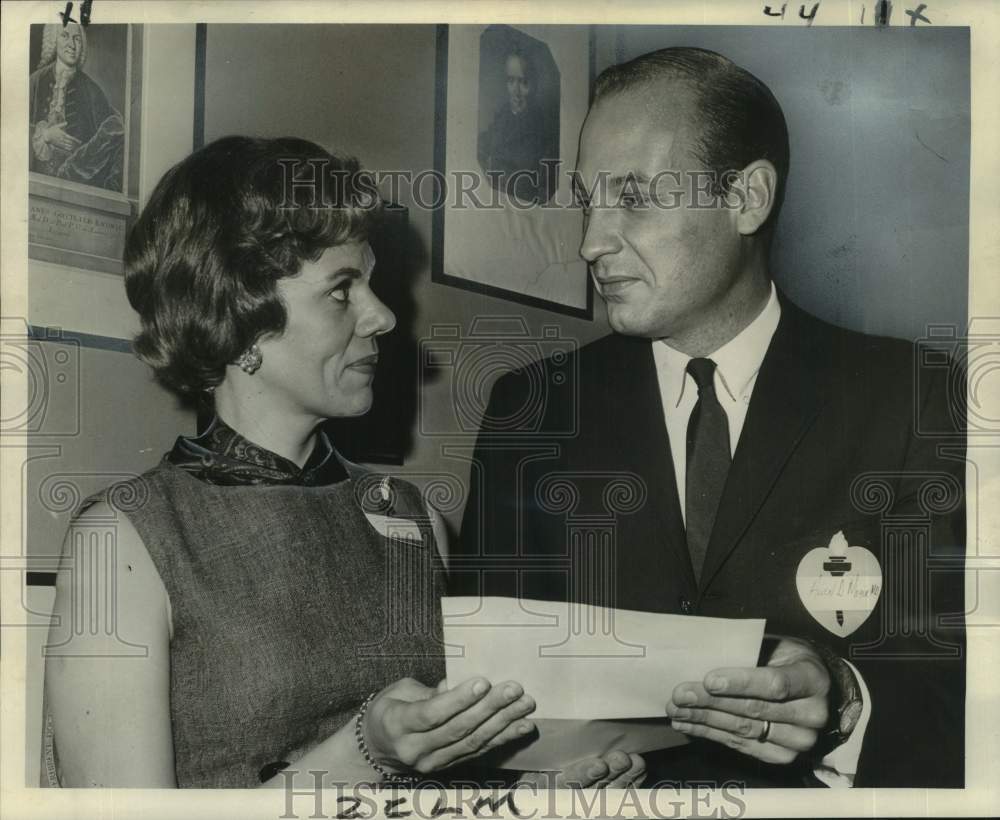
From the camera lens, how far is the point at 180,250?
2162mm

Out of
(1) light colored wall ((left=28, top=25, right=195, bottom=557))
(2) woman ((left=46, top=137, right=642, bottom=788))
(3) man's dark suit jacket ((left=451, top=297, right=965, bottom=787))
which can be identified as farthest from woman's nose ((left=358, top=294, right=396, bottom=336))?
(1) light colored wall ((left=28, top=25, right=195, bottom=557))

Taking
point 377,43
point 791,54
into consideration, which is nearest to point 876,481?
point 791,54

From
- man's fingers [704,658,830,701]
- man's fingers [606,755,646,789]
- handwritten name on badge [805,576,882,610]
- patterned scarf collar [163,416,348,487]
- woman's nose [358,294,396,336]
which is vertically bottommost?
man's fingers [606,755,646,789]

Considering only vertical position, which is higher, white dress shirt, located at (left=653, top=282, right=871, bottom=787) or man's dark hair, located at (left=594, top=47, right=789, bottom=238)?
man's dark hair, located at (left=594, top=47, right=789, bottom=238)

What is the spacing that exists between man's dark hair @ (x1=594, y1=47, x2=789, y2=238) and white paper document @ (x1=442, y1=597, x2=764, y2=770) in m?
0.82

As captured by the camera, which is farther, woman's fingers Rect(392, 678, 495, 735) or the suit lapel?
the suit lapel

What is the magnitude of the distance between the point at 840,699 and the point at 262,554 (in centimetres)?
115

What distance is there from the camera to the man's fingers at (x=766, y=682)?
2.10 meters

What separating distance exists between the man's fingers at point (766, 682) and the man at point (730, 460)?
41 millimetres

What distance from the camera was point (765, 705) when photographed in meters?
2.12

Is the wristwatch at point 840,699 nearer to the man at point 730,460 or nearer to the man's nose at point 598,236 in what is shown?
the man at point 730,460

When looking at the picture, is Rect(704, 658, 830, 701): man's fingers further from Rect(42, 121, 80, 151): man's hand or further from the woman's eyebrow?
Rect(42, 121, 80, 151): man's hand

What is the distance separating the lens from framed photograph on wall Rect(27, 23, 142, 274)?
222 cm

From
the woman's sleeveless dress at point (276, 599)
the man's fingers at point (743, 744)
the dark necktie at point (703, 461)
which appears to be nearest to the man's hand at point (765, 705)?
the man's fingers at point (743, 744)
